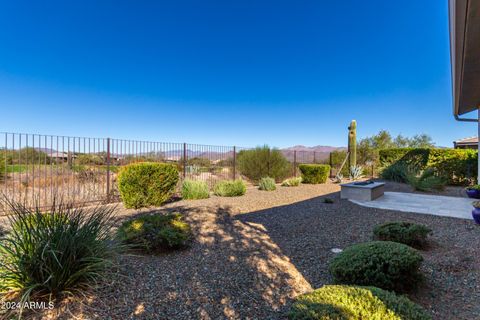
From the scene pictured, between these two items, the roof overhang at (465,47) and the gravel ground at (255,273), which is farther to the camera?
the roof overhang at (465,47)

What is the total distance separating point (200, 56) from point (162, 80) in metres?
2.75

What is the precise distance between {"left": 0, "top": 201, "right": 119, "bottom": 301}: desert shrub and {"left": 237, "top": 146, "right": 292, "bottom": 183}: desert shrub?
908cm

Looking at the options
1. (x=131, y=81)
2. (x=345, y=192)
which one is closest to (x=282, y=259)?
(x=345, y=192)

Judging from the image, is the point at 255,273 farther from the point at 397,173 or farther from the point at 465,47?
the point at 397,173

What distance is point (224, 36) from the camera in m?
9.80

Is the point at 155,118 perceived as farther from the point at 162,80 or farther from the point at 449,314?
the point at 449,314

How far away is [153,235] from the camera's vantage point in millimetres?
3035

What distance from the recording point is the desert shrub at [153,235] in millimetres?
2941

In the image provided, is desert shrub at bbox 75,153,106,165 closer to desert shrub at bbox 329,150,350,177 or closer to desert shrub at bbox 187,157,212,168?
desert shrub at bbox 187,157,212,168

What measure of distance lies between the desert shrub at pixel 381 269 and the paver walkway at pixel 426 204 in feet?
13.8

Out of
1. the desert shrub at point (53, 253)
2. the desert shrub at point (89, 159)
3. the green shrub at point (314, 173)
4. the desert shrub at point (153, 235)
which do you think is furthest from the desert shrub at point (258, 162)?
the desert shrub at point (53, 253)

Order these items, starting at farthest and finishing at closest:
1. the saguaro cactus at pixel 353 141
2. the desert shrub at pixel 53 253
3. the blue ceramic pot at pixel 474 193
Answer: the saguaro cactus at pixel 353 141
the blue ceramic pot at pixel 474 193
the desert shrub at pixel 53 253

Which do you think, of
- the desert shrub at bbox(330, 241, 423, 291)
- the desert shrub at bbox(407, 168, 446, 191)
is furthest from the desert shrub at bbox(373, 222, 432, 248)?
the desert shrub at bbox(407, 168, 446, 191)

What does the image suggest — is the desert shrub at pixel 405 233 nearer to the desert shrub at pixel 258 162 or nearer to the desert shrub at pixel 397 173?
the desert shrub at pixel 258 162
